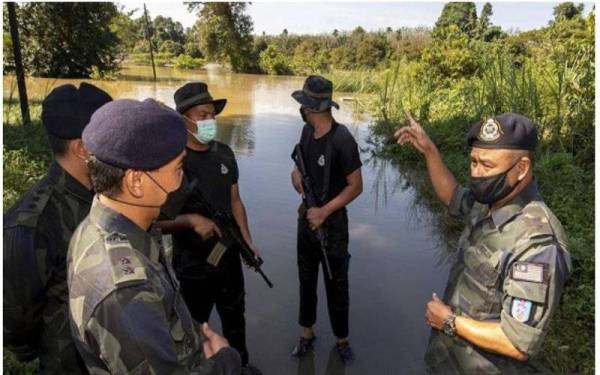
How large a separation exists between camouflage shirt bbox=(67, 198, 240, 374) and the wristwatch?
101 centimetres

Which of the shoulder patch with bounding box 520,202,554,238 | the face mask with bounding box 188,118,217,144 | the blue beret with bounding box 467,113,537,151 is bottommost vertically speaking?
the shoulder patch with bounding box 520,202,554,238

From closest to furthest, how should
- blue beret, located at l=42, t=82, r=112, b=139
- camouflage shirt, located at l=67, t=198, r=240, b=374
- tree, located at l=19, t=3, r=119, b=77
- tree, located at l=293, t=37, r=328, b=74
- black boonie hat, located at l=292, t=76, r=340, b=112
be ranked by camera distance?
camouflage shirt, located at l=67, t=198, r=240, b=374 < blue beret, located at l=42, t=82, r=112, b=139 < black boonie hat, located at l=292, t=76, r=340, b=112 < tree, located at l=19, t=3, r=119, b=77 < tree, located at l=293, t=37, r=328, b=74

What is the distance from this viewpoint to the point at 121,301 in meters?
1.08

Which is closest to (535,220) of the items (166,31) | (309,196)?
(309,196)

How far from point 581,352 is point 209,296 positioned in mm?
2570

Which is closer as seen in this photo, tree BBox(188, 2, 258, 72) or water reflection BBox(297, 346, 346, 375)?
water reflection BBox(297, 346, 346, 375)

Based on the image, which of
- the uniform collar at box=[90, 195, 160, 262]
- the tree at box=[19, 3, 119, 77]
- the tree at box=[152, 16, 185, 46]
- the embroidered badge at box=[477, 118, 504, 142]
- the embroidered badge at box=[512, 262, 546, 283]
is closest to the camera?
the uniform collar at box=[90, 195, 160, 262]

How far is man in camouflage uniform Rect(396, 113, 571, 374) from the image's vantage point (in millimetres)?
1498

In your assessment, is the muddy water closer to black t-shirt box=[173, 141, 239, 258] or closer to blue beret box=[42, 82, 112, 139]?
black t-shirt box=[173, 141, 239, 258]

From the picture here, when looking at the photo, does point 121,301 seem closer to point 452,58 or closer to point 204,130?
point 204,130

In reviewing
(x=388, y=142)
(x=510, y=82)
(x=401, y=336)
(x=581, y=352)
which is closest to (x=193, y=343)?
(x=401, y=336)

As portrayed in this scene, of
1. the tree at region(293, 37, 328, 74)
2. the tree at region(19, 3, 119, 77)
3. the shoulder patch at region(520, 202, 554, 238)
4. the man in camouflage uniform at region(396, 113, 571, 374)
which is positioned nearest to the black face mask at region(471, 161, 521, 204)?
the man in camouflage uniform at region(396, 113, 571, 374)

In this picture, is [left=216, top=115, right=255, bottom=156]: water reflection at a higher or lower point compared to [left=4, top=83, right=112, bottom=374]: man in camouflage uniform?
lower

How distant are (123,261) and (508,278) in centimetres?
130
